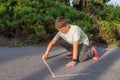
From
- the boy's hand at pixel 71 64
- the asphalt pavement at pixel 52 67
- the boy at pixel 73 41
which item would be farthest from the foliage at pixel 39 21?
the boy's hand at pixel 71 64

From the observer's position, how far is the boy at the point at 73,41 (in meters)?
7.66

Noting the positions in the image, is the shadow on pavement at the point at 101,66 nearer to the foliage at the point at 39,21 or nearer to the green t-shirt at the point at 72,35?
the green t-shirt at the point at 72,35

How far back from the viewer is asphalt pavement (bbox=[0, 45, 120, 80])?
6.57 m

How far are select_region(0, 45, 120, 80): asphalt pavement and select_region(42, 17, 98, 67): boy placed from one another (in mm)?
142

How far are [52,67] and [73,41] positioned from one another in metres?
0.82

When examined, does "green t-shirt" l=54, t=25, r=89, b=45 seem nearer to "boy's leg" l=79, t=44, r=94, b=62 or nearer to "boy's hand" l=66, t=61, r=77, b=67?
"boy's leg" l=79, t=44, r=94, b=62

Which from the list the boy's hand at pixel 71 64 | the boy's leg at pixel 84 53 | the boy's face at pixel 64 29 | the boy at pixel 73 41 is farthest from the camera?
the boy's leg at pixel 84 53

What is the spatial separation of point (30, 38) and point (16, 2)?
2.00 meters

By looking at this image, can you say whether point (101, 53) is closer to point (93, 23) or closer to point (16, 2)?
point (93, 23)

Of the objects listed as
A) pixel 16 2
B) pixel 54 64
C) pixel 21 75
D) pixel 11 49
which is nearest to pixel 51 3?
pixel 16 2

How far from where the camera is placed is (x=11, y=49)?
9.75m

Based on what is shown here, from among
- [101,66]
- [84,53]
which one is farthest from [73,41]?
[101,66]

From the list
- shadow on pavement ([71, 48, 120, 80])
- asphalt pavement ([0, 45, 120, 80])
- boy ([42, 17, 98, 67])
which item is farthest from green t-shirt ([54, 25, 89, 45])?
shadow on pavement ([71, 48, 120, 80])

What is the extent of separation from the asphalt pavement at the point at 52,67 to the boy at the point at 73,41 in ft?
0.46
